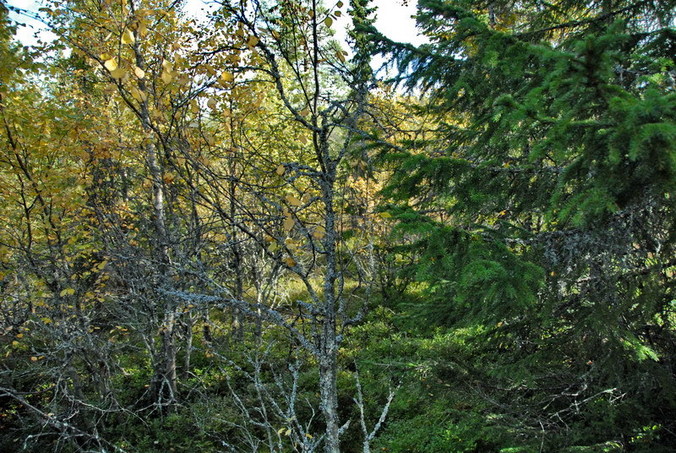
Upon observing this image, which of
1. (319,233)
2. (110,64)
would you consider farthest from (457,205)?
(110,64)

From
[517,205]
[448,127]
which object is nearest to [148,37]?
[448,127]

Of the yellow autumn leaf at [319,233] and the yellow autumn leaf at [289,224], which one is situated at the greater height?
the yellow autumn leaf at [289,224]

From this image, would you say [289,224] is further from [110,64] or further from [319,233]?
[110,64]

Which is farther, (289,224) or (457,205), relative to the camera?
(457,205)

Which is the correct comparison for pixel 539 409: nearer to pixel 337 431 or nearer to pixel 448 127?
pixel 337 431

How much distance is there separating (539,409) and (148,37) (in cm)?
693

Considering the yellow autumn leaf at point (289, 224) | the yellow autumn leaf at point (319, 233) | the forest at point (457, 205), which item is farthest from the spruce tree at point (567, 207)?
the yellow autumn leaf at point (289, 224)

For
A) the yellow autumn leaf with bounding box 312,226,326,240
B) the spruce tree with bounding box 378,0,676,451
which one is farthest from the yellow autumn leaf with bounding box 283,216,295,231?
the spruce tree with bounding box 378,0,676,451

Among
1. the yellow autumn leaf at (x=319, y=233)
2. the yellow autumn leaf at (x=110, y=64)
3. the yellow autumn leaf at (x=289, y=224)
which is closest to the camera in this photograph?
the yellow autumn leaf at (x=110, y=64)

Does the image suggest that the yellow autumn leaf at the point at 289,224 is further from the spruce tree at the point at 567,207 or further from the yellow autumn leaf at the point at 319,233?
the spruce tree at the point at 567,207

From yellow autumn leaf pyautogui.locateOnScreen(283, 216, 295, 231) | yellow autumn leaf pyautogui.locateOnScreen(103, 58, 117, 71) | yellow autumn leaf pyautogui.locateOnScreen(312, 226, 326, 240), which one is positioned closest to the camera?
yellow autumn leaf pyautogui.locateOnScreen(103, 58, 117, 71)

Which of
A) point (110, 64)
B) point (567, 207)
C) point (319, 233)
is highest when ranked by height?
point (110, 64)

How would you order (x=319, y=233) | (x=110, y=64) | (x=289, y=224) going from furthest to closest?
1. (x=319, y=233)
2. (x=289, y=224)
3. (x=110, y=64)

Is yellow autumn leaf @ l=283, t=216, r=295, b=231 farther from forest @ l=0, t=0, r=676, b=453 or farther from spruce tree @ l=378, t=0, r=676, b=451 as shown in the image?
spruce tree @ l=378, t=0, r=676, b=451
